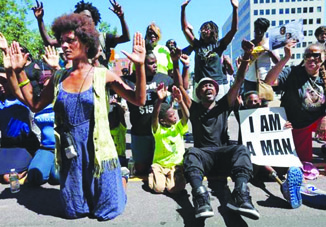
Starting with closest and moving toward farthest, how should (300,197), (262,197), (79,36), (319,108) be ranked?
1. (79,36)
2. (300,197)
3. (262,197)
4. (319,108)

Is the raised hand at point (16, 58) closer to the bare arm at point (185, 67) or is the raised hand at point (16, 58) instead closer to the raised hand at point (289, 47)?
the bare arm at point (185, 67)

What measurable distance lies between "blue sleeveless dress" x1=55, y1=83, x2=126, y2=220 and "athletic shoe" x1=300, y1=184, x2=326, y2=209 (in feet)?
6.92

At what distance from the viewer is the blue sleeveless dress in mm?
3053

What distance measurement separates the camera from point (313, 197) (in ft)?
10.9

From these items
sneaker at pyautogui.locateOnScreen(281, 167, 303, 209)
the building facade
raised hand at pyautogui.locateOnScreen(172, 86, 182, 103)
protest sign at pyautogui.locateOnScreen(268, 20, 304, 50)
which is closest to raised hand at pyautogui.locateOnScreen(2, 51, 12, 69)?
raised hand at pyautogui.locateOnScreen(172, 86, 182, 103)

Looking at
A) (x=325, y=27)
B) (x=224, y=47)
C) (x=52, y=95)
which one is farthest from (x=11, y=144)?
(x=325, y=27)

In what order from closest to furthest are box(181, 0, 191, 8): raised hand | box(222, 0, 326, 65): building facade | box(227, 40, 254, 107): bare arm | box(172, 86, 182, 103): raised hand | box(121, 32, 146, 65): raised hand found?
box(121, 32, 146, 65): raised hand
box(227, 40, 254, 107): bare arm
box(172, 86, 182, 103): raised hand
box(181, 0, 191, 8): raised hand
box(222, 0, 326, 65): building facade

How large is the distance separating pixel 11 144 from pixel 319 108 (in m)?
4.60

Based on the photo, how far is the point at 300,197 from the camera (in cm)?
328

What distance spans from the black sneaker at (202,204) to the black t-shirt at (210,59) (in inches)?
92.4

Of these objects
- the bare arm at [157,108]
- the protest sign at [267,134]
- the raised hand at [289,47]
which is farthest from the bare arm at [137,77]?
the raised hand at [289,47]

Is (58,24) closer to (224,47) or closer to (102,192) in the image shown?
(102,192)

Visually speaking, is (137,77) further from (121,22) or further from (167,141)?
(121,22)

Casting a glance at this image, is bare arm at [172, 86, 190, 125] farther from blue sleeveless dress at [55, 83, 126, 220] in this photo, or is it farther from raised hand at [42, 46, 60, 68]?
raised hand at [42, 46, 60, 68]
